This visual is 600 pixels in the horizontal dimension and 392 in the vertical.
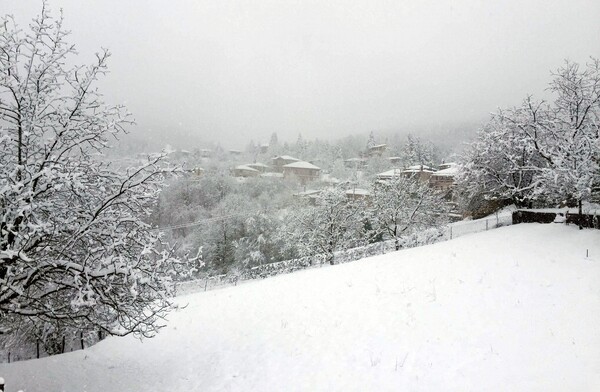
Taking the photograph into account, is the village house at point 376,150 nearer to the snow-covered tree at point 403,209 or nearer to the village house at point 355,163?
the village house at point 355,163

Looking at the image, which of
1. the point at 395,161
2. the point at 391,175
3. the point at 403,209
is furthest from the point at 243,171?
the point at 403,209

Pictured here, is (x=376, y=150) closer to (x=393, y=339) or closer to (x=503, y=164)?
(x=503, y=164)

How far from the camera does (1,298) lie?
626 centimetres

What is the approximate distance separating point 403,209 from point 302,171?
6609 cm

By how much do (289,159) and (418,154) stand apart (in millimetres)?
39529

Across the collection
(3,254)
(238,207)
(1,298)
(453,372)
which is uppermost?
(3,254)

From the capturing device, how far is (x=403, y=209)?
91.0ft

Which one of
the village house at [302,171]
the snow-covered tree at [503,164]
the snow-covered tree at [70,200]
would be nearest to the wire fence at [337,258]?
the snow-covered tree at [503,164]

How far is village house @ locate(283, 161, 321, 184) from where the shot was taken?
9144 cm

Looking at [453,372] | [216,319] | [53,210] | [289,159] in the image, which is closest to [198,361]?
[216,319]

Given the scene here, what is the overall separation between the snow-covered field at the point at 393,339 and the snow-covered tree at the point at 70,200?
2227mm

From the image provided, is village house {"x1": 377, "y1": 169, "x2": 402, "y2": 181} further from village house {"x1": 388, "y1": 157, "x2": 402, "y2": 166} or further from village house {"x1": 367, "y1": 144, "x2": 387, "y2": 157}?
village house {"x1": 367, "y1": 144, "x2": 387, "y2": 157}

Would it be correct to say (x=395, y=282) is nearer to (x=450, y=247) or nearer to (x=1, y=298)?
(x=450, y=247)

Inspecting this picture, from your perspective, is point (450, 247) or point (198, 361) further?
point (450, 247)
